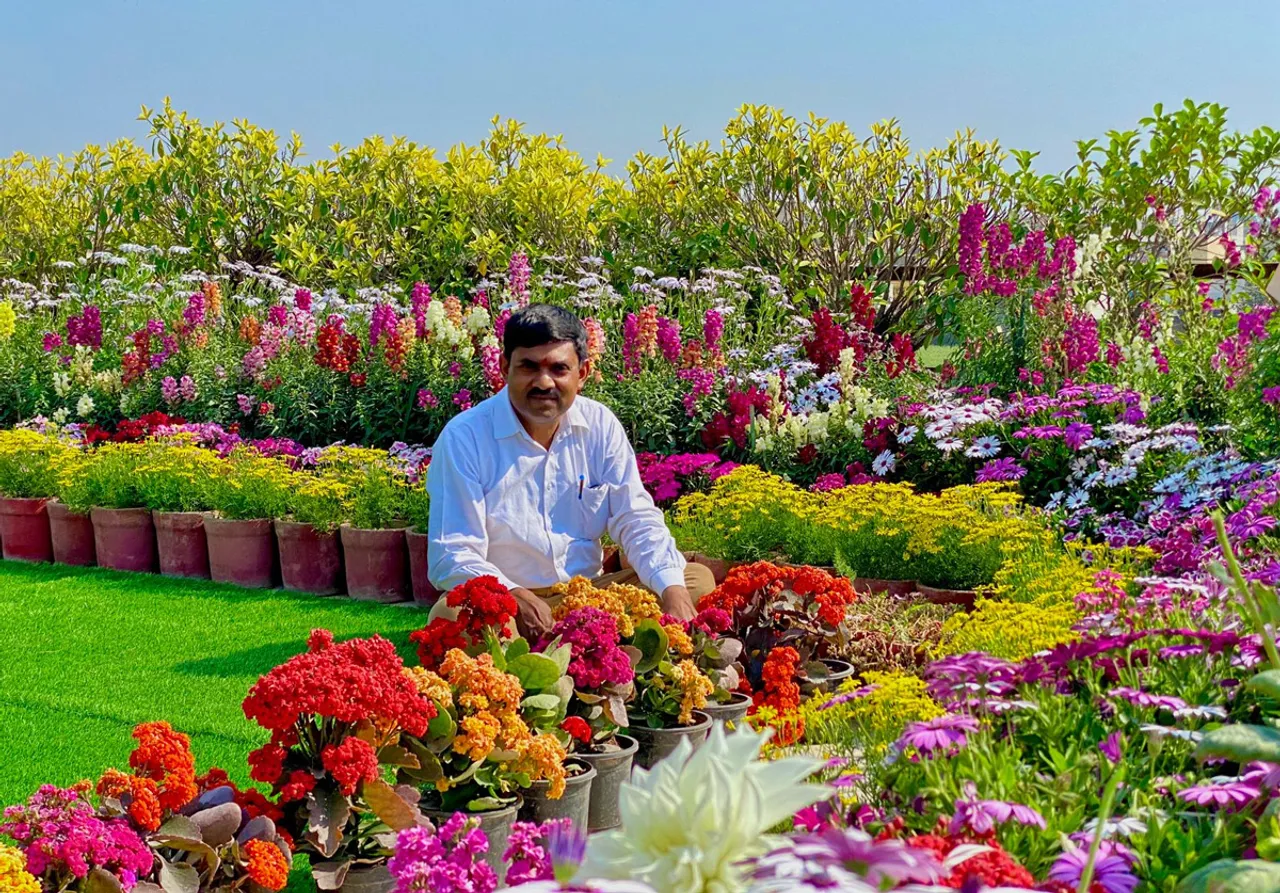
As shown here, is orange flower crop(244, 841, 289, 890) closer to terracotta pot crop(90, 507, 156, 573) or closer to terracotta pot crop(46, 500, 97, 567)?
terracotta pot crop(90, 507, 156, 573)

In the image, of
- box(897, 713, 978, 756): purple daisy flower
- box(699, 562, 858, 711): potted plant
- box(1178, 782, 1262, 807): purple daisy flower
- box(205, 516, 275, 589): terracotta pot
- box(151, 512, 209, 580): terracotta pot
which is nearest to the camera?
box(1178, 782, 1262, 807): purple daisy flower

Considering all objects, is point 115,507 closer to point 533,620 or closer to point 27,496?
point 27,496

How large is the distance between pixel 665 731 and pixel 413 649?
2.11 metres

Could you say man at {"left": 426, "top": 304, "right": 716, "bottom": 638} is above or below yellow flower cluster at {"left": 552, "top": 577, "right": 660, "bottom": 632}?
above

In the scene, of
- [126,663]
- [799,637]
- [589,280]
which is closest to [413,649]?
[126,663]

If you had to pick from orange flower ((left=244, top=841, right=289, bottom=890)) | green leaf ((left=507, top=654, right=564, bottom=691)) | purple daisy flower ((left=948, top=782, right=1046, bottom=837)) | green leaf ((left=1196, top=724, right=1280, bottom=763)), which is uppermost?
green leaf ((left=1196, top=724, right=1280, bottom=763))

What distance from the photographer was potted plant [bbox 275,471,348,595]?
6.55 m

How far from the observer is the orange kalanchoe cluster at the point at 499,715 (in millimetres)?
2834

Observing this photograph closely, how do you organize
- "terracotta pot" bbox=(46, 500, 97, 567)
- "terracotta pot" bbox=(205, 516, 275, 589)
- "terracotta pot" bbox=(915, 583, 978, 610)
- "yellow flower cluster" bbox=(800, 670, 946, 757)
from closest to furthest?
"yellow flower cluster" bbox=(800, 670, 946, 757)
"terracotta pot" bbox=(915, 583, 978, 610)
"terracotta pot" bbox=(205, 516, 275, 589)
"terracotta pot" bbox=(46, 500, 97, 567)

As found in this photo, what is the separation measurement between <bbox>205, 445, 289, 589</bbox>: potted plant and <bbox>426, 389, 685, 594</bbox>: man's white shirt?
2.70 metres

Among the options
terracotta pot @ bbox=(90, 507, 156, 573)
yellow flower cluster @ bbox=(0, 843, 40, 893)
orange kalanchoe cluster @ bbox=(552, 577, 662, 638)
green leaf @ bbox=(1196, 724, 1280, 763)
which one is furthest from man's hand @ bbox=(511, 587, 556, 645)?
terracotta pot @ bbox=(90, 507, 156, 573)

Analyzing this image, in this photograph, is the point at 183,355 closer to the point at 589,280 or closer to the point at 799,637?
the point at 589,280

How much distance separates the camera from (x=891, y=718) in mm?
2611

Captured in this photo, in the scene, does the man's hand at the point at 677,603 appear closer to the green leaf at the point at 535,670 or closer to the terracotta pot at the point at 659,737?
the terracotta pot at the point at 659,737
